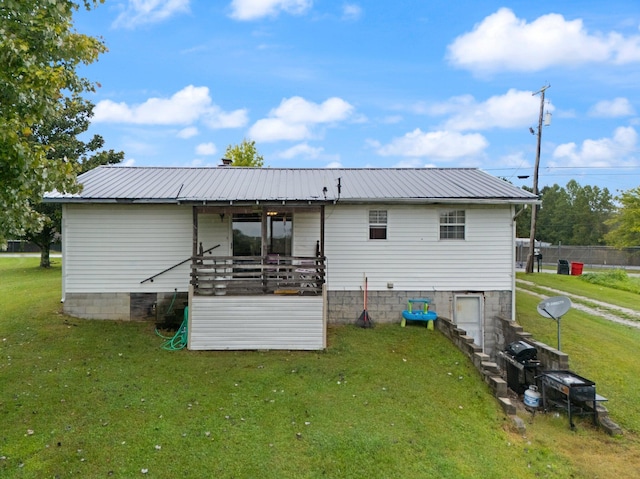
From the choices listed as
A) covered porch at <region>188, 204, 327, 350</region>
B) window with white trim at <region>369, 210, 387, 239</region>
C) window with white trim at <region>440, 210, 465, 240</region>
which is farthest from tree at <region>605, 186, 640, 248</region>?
covered porch at <region>188, 204, 327, 350</region>

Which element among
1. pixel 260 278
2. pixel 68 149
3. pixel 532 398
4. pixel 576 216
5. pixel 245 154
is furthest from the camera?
pixel 576 216

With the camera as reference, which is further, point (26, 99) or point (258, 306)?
point (258, 306)

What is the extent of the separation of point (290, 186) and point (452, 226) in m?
4.86

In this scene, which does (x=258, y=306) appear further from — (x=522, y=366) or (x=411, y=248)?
(x=522, y=366)

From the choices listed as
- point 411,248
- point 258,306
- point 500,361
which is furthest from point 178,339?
point 500,361

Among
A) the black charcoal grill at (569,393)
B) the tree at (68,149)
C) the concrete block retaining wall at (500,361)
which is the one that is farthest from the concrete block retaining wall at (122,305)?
the tree at (68,149)

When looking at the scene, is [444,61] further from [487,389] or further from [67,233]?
[67,233]

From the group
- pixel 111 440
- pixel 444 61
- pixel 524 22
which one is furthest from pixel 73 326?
pixel 444 61

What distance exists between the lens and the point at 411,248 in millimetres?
9891

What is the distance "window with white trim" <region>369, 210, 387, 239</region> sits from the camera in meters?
9.92

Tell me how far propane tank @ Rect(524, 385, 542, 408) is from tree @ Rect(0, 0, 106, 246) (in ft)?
29.9

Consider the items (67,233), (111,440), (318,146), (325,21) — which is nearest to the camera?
(111,440)

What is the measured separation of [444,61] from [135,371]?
20.0 meters

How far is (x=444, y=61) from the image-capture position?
19.0 m
